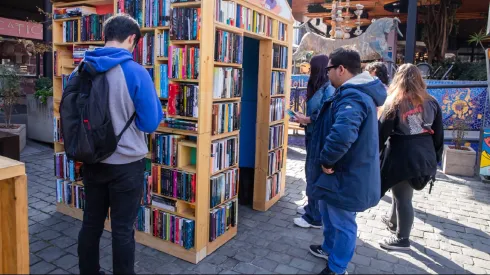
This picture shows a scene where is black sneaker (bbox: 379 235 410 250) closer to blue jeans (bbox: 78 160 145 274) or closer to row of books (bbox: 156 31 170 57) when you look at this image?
blue jeans (bbox: 78 160 145 274)

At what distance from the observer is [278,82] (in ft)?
14.6

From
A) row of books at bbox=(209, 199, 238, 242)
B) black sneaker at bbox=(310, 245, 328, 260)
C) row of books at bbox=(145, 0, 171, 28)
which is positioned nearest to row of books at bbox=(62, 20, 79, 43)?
row of books at bbox=(145, 0, 171, 28)

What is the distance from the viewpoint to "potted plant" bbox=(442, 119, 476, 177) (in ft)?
21.0

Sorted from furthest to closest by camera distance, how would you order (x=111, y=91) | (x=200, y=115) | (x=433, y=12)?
(x=433, y=12)
(x=200, y=115)
(x=111, y=91)

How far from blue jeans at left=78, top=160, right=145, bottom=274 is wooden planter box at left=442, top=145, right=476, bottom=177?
596cm

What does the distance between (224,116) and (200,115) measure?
0.37 metres

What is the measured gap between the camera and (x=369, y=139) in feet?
8.64

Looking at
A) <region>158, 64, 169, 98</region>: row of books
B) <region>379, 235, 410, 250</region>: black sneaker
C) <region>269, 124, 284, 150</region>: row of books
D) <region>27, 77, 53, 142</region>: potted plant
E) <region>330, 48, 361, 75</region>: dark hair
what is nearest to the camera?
<region>330, 48, 361, 75</region>: dark hair

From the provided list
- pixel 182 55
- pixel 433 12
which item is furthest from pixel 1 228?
pixel 433 12

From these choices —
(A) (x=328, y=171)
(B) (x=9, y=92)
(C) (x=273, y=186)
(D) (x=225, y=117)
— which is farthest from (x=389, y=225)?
(B) (x=9, y=92)

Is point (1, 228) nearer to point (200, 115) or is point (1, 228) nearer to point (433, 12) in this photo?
point (200, 115)

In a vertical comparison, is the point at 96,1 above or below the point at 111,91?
above

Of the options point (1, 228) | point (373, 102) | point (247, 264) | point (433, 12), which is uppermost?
point (433, 12)

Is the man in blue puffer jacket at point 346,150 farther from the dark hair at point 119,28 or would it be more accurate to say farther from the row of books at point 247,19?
the dark hair at point 119,28
